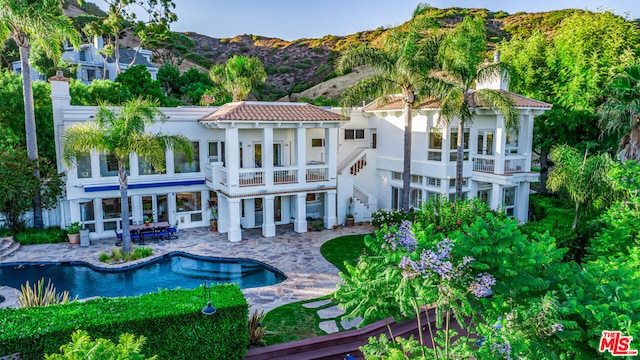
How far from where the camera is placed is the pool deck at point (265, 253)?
14.4 meters

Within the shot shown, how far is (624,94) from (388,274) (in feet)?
62.0

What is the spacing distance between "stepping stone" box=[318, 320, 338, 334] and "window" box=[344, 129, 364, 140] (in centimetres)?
1584

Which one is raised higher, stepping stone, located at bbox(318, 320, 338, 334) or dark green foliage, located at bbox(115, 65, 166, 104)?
dark green foliage, located at bbox(115, 65, 166, 104)

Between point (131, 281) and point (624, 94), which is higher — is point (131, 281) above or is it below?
below

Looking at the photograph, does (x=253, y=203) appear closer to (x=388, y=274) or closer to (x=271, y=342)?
(x=271, y=342)

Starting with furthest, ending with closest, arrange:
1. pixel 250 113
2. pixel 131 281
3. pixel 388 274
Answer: pixel 250 113 → pixel 131 281 → pixel 388 274

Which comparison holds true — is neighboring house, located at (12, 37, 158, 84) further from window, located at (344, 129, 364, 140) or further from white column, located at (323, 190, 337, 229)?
white column, located at (323, 190, 337, 229)

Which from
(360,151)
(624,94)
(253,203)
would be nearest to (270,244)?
(253,203)

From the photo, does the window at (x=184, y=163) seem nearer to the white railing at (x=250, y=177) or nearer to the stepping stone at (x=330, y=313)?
the white railing at (x=250, y=177)

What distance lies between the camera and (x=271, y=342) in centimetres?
1104

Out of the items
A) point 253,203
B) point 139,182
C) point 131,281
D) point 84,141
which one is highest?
point 84,141

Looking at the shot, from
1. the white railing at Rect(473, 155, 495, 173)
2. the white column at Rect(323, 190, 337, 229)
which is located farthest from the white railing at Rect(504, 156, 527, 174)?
the white column at Rect(323, 190, 337, 229)

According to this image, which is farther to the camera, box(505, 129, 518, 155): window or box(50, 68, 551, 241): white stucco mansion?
box(505, 129, 518, 155): window

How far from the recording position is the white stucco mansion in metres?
20.9
